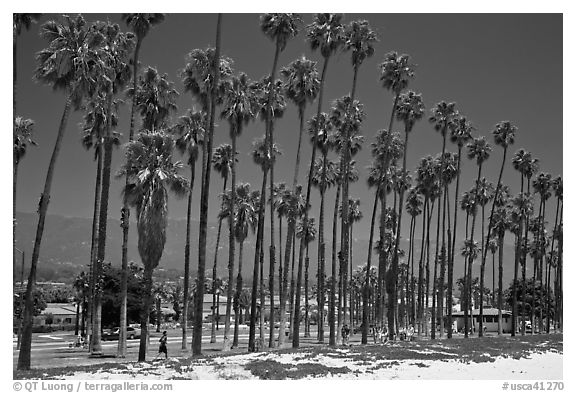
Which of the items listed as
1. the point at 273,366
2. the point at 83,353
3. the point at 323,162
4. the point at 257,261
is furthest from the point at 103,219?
the point at 323,162

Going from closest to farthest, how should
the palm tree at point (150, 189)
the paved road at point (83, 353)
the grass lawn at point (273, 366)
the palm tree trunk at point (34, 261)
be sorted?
the grass lawn at point (273, 366)
the palm tree trunk at point (34, 261)
the palm tree at point (150, 189)
the paved road at point (83, 353)

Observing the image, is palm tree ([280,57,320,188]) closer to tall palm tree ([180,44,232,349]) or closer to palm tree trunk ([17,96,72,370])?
tall palm tree ([180,44,232,349])

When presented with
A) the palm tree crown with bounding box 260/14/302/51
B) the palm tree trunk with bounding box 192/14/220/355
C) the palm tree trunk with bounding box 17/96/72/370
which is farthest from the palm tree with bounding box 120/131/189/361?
the palm tree crown with bounding box 260/14/302/51

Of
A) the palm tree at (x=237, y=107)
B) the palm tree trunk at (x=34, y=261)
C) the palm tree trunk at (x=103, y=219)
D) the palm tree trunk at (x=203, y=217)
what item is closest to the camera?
the palm tree trunk at (x=34, y=261)

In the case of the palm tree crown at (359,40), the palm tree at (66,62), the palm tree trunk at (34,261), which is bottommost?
the palm tree trunk at (34,261)

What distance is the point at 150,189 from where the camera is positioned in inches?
1391

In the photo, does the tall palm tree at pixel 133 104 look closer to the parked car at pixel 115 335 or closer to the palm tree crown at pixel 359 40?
the palm tree crown at pixel 359 40

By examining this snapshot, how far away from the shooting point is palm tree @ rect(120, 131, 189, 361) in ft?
116

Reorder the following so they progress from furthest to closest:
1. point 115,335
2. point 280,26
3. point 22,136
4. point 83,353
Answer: point 115,335 < point 22,136 < point 83,353 < point 280,26

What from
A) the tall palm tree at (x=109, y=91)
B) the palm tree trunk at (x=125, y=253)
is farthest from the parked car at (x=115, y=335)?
the palm tree trunk at (x=125, y=253)

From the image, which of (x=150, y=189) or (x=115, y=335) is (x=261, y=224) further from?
(x=115, y=335)

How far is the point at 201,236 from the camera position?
37.8 metres

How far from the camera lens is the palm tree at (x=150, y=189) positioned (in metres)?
35.2

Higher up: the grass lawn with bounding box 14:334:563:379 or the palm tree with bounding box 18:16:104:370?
the palm tree with bounding box 18:16:104:370
